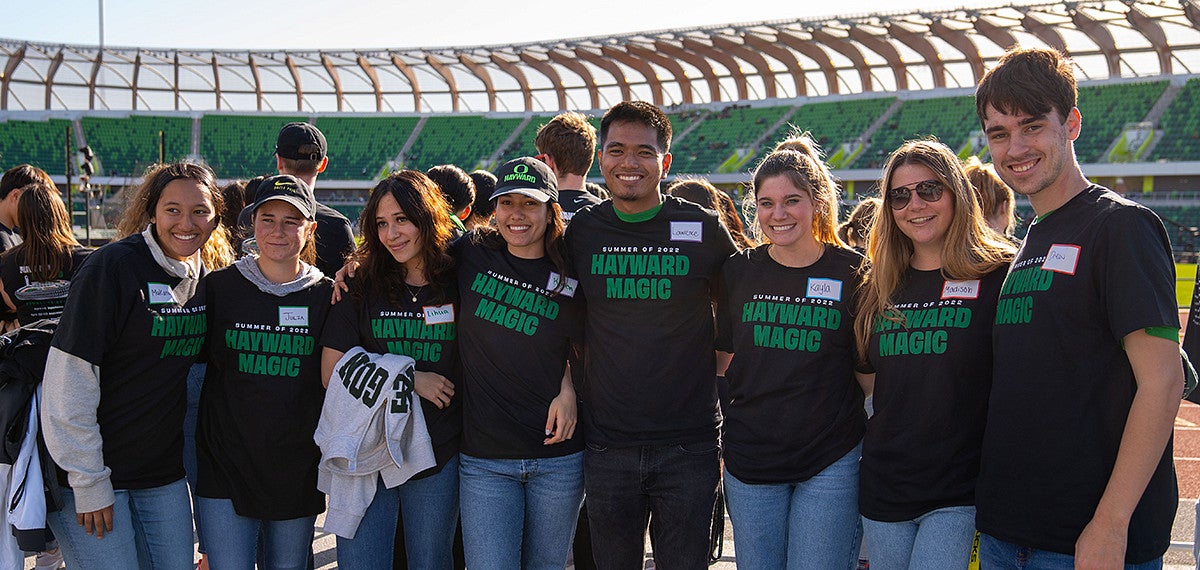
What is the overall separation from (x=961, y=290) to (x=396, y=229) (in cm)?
201

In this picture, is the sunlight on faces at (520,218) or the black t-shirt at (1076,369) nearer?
the black t-shirt at (1076,369)

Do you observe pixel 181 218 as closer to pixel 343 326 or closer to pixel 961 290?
pixel 343 326

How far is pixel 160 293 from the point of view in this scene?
119 inches

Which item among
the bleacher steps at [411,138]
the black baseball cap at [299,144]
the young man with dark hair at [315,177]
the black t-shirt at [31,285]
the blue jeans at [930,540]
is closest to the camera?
the blue jeans at [930,540]

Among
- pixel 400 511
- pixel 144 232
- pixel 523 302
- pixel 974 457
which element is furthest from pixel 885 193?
pixel 144 232

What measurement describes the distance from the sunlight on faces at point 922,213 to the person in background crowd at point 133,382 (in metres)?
2.55

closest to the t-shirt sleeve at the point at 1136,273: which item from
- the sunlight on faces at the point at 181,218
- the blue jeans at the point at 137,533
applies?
the sunlight on faces at the point at 181,218

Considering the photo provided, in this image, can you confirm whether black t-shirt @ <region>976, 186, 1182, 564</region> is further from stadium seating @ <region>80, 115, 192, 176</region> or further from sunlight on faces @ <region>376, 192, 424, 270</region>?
stadium seating @ <region>80, 115, 192, 176</region>

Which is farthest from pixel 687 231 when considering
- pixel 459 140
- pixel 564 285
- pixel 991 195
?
pixel 459 140

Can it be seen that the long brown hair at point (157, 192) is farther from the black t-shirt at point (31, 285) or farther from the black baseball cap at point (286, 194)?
the black t-shirt at point (31, 285)

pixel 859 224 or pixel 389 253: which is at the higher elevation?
pixel 859 224

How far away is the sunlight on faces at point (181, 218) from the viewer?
10.1 feet

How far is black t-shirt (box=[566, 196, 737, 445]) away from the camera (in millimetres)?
3115

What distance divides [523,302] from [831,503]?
1330 millimetres
